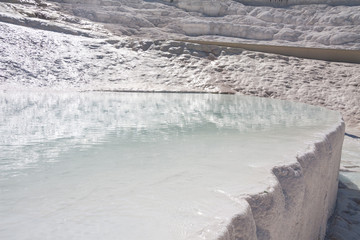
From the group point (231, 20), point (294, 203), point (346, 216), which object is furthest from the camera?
point (231, 20)

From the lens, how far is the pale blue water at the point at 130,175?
1.56m

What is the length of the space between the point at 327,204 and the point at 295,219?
4.75 feet

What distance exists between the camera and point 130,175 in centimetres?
223

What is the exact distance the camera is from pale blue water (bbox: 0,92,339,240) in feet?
5.12

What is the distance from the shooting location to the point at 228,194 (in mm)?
1912

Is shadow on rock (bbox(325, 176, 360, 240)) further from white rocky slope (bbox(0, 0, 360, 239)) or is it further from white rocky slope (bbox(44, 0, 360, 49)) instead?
white rocky slope (bbox(44, 0, 360, 49))

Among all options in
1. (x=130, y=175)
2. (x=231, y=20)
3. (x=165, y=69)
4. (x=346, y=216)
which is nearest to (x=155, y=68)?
(x=165, y=69)

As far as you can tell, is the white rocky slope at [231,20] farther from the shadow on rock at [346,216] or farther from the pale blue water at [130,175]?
the pale blue water at [130,175]

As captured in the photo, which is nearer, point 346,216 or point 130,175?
point 130,175

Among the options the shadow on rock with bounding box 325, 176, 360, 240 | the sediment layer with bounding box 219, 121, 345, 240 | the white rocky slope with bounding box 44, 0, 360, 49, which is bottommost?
the shadow on rock with bounding box 325, 176, 360, 240

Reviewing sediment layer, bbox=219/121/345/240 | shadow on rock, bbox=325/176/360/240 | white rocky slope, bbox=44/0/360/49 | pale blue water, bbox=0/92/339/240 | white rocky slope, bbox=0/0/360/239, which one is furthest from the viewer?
white rocky slope, bbox=44/0/360/49

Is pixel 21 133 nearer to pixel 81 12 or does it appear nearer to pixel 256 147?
pixel 256 147

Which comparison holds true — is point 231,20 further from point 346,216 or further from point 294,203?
point 294,203

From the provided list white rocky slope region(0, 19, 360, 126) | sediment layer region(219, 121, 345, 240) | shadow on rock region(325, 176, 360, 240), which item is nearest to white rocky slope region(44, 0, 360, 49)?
white rocky slope region(0, 19, 360, 126)
